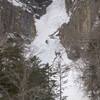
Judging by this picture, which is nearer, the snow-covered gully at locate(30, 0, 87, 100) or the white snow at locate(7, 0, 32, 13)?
the snow-covered gully at locate(30, 0, 87, 100)

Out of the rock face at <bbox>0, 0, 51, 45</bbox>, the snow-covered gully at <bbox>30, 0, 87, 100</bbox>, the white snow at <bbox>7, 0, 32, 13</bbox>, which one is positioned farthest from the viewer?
the white snow at <bbox>7, 0, 32, 13</bbox>

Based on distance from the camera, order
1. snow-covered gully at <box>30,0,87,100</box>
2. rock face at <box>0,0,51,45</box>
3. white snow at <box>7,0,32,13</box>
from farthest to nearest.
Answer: white snow at <box>7,0,32,13</box> < rock face at <box>0,0,51,45</box> < snow-covered gully at <box>30,0,87,100</box>

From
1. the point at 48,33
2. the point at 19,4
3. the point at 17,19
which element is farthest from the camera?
the point at 19,4

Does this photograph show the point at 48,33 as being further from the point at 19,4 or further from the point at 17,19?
the point at 19,4

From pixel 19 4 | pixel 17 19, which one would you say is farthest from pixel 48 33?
pixel 19 4

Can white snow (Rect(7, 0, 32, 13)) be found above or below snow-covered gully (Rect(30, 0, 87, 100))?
above

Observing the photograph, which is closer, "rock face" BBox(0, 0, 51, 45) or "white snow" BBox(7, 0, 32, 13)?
"rock face" BBox(0, 0, 51, 45)

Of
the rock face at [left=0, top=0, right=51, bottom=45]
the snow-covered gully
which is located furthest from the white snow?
the snow-covered gully

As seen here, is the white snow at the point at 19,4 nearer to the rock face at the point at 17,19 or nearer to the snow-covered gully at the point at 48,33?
the rock face at the point at 17,19

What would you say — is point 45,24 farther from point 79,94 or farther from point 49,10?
point 79,94

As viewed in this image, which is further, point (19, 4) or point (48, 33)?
point (19, 4)

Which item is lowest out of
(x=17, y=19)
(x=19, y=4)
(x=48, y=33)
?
(x=48, y=33)

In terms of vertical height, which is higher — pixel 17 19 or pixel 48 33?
pixel 17 19

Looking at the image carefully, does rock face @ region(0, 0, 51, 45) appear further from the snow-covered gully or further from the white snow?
the snow-covered gully
